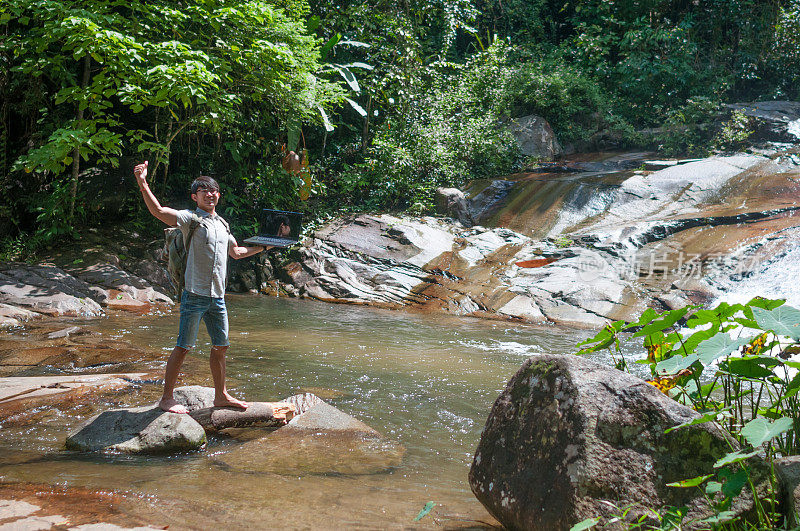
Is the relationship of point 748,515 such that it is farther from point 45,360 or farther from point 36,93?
point 36,93

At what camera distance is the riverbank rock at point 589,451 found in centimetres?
232

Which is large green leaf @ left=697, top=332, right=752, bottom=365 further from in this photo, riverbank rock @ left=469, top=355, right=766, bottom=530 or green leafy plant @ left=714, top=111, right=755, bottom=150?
green leafy plant @ left=714, top=111, right=755, bottom=150

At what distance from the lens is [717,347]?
2.23 meters

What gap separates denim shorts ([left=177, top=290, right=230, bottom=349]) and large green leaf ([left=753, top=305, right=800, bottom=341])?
125 inches

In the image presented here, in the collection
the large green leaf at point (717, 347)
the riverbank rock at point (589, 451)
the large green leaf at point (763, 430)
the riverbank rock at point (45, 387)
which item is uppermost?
the large green leaf at point (717, 347)

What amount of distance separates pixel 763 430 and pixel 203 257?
3.34 meters

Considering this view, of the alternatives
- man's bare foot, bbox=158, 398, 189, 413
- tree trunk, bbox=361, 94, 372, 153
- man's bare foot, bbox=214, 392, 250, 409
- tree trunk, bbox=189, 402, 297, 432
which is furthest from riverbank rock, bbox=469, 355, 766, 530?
tree trunk, bbox=361, 94, 372, 153

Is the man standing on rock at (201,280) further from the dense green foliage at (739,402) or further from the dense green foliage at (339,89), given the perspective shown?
the dense green foliage at (339,89)

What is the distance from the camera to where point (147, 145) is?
9.88 meters

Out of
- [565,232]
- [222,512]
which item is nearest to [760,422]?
[222,512]

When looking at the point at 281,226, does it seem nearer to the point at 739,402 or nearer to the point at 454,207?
the point at 739,402

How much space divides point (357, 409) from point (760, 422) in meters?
3.20

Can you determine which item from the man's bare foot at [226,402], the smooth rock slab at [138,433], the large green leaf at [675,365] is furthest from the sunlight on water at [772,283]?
the smooth rock slab at [138,433]

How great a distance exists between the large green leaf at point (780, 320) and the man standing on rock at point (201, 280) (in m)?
3.22
